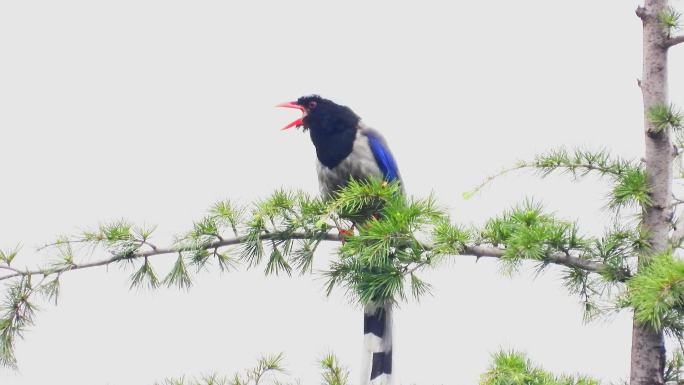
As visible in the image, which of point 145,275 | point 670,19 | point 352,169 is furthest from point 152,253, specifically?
point 670,19

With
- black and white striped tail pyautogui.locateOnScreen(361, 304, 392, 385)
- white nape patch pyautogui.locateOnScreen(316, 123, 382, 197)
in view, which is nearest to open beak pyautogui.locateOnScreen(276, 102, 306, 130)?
white nape patch pyautogui.locateOnScreen(316, 123, 382, 197)

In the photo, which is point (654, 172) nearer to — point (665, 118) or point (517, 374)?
point (665, 118)

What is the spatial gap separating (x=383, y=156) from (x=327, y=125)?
0.31 meters

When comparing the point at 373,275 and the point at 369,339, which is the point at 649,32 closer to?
the point at 373,275

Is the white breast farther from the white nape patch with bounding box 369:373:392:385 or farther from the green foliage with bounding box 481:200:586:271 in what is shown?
the green foliage with bounding box 481:200:586:271

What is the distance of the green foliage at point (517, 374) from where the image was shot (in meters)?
3.29

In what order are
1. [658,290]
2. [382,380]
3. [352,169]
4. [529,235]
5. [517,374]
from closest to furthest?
1. [658,290]
2. [529,235]
3. [517,374]
4. [382,380]
5. [352,169]

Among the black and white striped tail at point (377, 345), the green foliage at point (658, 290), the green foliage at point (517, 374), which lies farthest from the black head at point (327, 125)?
the green foliage at point (658, 290)

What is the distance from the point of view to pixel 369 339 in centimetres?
412

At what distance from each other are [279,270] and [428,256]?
588 millimetres

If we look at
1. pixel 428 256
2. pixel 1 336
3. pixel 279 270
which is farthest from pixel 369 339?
pixel 1 336

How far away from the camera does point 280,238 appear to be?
3.36 metres

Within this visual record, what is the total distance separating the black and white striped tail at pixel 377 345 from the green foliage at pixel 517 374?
2.40 feet

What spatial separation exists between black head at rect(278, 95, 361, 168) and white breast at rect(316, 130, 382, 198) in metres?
0.03
